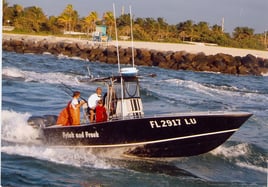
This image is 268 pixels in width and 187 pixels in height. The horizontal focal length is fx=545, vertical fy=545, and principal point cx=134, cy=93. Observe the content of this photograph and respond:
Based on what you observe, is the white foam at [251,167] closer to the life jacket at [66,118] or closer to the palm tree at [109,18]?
the life jacket at [66,118]

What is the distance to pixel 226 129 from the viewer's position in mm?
8273

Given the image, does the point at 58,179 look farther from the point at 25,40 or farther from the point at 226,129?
the point at 25,40

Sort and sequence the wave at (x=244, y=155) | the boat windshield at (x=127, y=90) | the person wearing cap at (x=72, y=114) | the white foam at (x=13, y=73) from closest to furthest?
1. the person wearing cap at (x=72, y=114)
2. the boat windshield at (x=127, y=90)
3. the wave at (x=244, y=155)
4. the white foam at (x=13, y=73)

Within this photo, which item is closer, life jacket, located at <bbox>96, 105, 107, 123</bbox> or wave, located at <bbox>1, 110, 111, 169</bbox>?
wave, located at <bbox>1, 110, 111, 169</bbox>

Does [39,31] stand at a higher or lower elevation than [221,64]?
higher

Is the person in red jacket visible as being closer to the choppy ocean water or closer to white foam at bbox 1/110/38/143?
the choppy ocean water

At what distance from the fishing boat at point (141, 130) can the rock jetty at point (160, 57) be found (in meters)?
23.3

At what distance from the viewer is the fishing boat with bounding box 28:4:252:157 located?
8.14 m

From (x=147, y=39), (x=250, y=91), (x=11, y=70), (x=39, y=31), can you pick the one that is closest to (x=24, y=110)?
(x=11, y=70)

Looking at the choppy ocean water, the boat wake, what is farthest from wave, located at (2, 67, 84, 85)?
the boat wake

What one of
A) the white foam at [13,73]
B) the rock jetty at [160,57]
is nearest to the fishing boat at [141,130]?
the white foam at [13,73]

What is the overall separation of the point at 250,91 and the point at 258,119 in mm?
9114

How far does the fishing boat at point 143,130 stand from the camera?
8.14 m

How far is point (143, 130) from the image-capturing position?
27.0 ft
